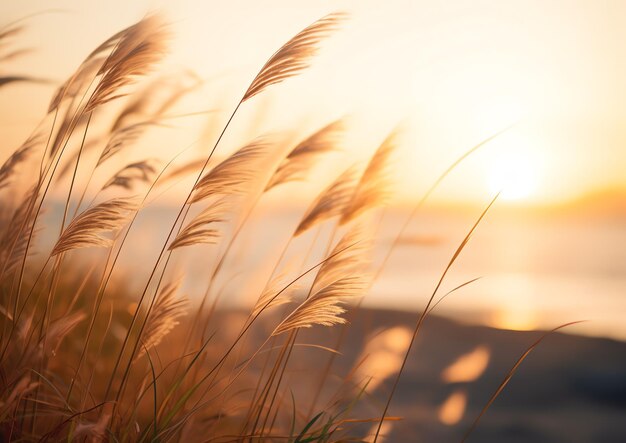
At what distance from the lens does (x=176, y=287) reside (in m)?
1.52

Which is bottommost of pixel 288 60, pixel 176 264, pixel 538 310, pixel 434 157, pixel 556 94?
pixel 538 310

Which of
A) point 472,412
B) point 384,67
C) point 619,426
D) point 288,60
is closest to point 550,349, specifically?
point 619,426

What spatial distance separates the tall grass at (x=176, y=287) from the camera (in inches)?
53.2

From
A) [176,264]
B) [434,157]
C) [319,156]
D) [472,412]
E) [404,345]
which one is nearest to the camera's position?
[319,156]

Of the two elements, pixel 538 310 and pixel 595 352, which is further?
pixel 595 352

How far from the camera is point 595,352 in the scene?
2312mm

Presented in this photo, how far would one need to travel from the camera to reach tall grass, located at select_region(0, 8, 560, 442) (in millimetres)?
1352

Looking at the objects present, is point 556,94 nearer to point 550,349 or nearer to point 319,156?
point 550,349

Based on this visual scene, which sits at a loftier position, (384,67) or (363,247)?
(384,67)

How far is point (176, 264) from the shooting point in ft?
6.77

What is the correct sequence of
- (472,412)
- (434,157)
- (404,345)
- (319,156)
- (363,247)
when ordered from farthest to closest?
(434,157)
(472,412)
(404,345)
(319,156)
(363,247)

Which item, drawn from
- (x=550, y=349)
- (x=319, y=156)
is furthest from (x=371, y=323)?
(x=550, y=349)

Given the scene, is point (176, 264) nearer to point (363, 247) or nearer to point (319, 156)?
point (319, 156)

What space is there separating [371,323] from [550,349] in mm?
714
